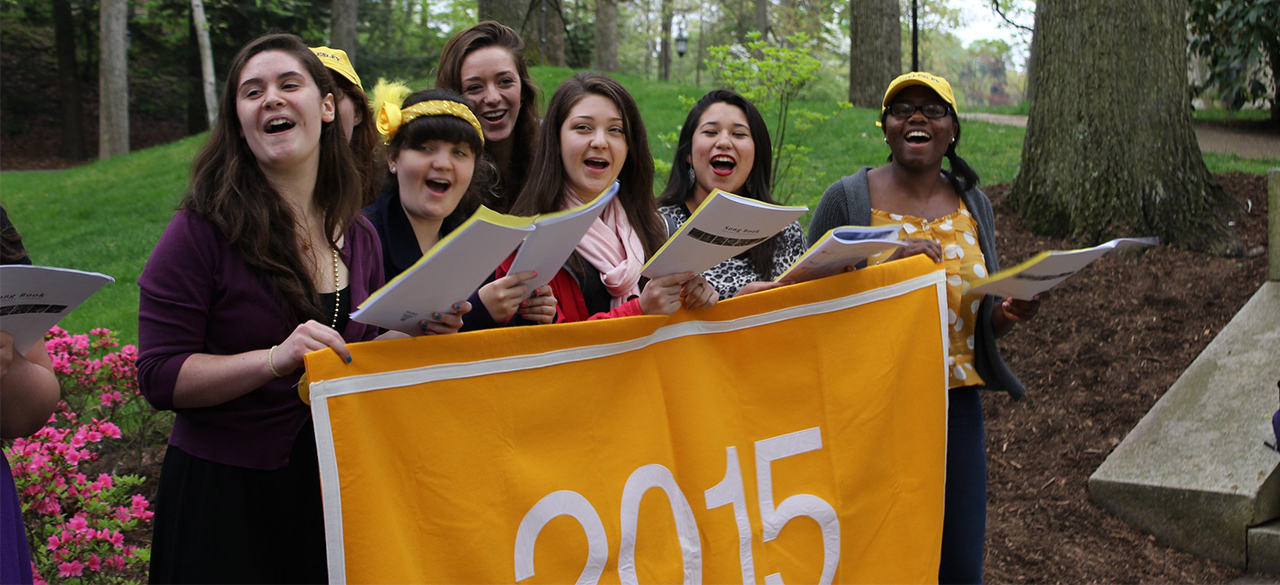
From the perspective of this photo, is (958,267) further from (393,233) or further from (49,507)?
(49,507)

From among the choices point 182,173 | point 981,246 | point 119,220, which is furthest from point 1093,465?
point 182,173

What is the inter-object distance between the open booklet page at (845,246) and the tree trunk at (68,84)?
30.2 meters

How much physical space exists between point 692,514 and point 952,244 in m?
1.34

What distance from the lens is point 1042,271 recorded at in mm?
2811

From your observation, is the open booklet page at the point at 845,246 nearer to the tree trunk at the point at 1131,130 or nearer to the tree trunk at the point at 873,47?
the tree trunk at the point at 1131,130

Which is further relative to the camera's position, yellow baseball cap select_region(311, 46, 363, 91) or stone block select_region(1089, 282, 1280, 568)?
stone block select_region(1089, 282, 1280, 568)

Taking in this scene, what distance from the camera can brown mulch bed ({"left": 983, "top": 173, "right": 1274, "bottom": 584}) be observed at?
454 cm

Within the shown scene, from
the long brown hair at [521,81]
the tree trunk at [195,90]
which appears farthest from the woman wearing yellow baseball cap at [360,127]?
the tree trunk at [195,90]

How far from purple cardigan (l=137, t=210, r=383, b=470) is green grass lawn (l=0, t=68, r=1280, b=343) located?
18.3 ft

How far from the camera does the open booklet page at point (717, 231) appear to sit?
238 cm

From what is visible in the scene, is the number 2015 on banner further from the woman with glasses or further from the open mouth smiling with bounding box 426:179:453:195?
the open mouth smiling with bounding box 426:179:453:195

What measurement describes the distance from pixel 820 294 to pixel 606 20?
2206 cm

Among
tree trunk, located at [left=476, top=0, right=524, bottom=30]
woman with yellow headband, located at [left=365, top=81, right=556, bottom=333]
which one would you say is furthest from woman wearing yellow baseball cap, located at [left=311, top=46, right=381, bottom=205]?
tree trunk, located at [left=476, top=0, right=524, bottom=30]

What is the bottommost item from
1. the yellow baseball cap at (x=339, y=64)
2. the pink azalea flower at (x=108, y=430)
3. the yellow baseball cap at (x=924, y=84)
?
the pink azalea flower at (x=108, y=430)
